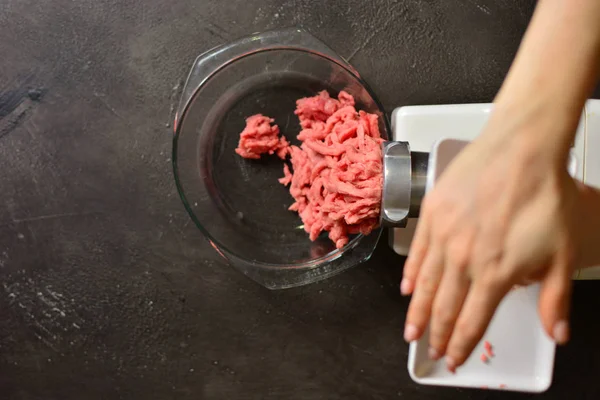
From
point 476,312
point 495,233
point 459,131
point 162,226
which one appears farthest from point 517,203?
point 162,226

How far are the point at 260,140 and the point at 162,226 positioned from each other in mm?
296

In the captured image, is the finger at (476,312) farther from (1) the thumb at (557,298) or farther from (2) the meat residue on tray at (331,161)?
(2) the meat residue on tray at (331,161)

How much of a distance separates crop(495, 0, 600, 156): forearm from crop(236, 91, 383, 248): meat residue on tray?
1.05 feet

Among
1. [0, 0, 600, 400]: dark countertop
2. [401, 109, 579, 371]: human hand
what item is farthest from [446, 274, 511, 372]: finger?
[0, 0, 600, 400]: dark countertop

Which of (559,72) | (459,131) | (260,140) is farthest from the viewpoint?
(260,140)

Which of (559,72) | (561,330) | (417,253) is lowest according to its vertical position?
(561,330)

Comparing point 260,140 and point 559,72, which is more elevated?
point 559,72

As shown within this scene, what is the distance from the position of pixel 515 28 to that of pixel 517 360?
2.25 feet

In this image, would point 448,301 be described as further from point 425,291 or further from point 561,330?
point 561,330

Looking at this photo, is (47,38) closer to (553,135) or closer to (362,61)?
(362,61)

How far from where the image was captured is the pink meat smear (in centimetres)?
94

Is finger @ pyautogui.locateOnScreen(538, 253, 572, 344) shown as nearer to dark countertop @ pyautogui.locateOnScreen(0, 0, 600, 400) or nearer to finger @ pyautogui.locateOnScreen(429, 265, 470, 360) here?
finger @ pyautogui.locateOnScreen(429, 265, 470, 360)

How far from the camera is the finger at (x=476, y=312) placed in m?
0.57

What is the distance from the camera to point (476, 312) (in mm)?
580
